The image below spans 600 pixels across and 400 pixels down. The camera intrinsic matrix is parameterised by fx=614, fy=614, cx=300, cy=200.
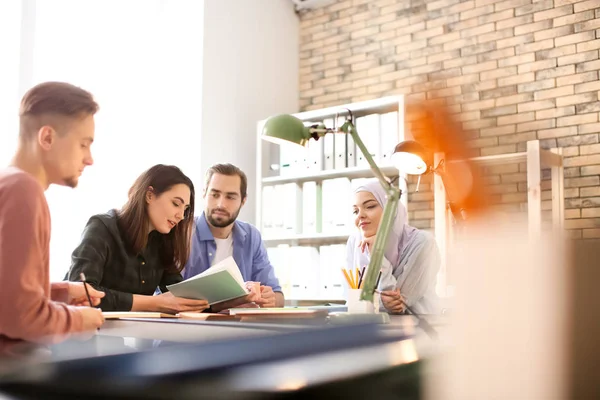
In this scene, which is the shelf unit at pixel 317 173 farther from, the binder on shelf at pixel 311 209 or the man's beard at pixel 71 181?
the man's beard at pixel 71 181

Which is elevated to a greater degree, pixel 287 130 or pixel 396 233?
pixel 287 130

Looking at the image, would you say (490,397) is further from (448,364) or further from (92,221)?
(92,221)

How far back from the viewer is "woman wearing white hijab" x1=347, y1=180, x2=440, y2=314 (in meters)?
2.31

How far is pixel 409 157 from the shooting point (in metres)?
1.98

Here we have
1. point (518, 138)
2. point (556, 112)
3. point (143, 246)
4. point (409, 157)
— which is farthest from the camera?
point (518, 138)

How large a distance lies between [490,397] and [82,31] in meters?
3.75

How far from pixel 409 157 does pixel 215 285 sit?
74 cm

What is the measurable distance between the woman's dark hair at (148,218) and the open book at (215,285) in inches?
14.2

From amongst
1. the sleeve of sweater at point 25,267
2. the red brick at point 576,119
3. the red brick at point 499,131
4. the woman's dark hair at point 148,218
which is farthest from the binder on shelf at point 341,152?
the sleeve of sweater at point 25,267

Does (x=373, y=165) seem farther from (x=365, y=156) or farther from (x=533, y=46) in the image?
(x=533, y=46)

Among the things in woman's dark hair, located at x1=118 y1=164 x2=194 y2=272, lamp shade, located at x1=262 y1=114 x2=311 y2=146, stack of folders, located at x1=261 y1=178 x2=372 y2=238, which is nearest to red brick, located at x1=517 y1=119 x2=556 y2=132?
stack of folders, located at x1=261 y1=178 x2=372 y2=238

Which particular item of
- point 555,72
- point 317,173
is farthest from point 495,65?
point 317,173

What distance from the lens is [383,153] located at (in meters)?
3.86

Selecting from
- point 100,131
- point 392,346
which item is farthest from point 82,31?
point 392,346
